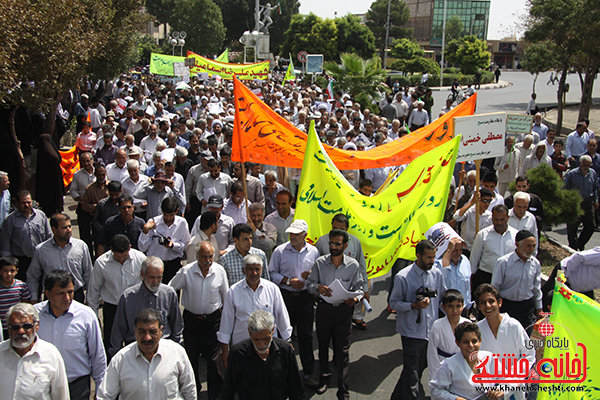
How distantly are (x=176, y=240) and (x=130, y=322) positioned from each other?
184 cm

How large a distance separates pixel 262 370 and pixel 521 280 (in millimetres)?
3103

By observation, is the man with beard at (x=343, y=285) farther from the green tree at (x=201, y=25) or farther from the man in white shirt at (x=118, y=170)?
the green tree at (x=201, y=25)

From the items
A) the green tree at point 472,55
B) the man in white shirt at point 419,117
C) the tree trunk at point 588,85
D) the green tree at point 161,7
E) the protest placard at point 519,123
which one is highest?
the green tree at point 161,7

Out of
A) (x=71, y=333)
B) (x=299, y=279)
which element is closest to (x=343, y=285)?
(x=299, y=279)

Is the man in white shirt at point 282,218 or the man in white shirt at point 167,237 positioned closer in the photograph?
the man in white shirt at point 167,237

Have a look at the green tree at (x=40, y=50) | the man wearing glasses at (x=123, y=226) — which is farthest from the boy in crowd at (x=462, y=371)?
the green tree at (x=40, y=50)

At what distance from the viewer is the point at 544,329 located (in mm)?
4000

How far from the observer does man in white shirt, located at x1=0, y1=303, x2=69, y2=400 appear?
3.80 meters

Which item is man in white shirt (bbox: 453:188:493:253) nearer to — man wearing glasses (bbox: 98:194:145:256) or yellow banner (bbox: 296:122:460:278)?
yellow banner (bbox: 296:122:460:278)

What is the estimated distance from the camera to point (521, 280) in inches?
220

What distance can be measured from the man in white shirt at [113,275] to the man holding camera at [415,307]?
267 centimetres

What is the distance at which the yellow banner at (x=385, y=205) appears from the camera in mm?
6340

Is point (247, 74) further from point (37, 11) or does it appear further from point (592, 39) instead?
point (37, 11)

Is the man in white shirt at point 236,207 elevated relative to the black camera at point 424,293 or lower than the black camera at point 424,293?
elevated
